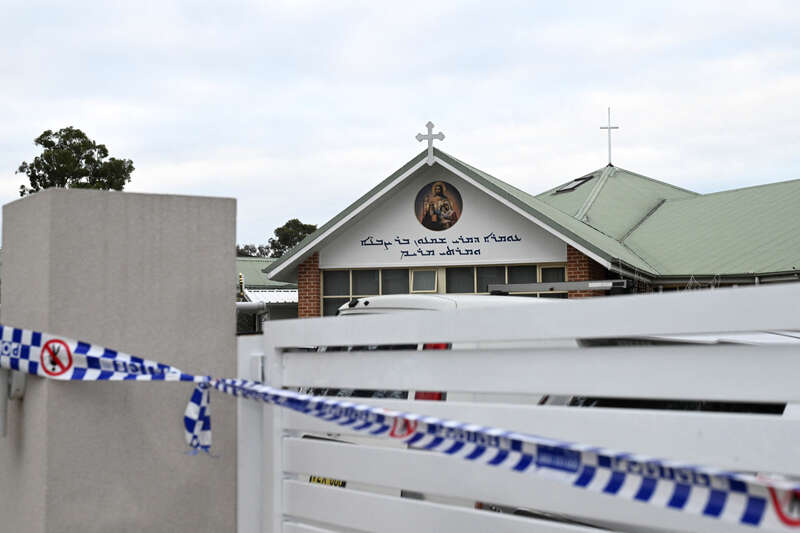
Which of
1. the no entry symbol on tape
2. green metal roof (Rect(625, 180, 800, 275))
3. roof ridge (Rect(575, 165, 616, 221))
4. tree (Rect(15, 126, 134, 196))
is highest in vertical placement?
tree (Rect(15, 126, 134, 196))

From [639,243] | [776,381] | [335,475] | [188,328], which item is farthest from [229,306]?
[639,243]

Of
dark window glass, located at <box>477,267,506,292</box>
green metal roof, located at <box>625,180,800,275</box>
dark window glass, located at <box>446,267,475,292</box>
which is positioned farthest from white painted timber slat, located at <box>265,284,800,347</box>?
dark window glass, located at <box>446,267,475,292</box>

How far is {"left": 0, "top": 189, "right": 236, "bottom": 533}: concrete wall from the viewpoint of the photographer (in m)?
3.39

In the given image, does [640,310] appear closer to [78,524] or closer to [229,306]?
[229,306]

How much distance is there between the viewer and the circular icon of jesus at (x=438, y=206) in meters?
22.4

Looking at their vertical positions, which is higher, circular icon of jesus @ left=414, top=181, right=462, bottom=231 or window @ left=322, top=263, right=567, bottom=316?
circular icon of jesus @ left=414, top=181, right=462, bottom=231

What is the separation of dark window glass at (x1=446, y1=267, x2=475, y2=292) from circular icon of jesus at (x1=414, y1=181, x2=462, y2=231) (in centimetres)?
114

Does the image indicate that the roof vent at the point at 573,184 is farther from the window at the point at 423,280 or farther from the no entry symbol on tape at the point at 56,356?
the no entry symbol on tape at the point at 56,356

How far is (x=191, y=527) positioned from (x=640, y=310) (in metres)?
2.12

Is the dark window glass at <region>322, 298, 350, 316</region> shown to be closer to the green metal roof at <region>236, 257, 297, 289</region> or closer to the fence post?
the green metal roof at <region>236, 257, 297, 289</region>

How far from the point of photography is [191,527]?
11.8 feet

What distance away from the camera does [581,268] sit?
2038 cm

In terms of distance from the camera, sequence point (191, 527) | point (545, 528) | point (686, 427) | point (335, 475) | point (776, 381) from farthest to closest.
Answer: point (191, 527) < point (335, 475) < point (545, 528) < point (686, 427) < point (776, 381)

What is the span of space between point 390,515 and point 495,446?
0.95m
